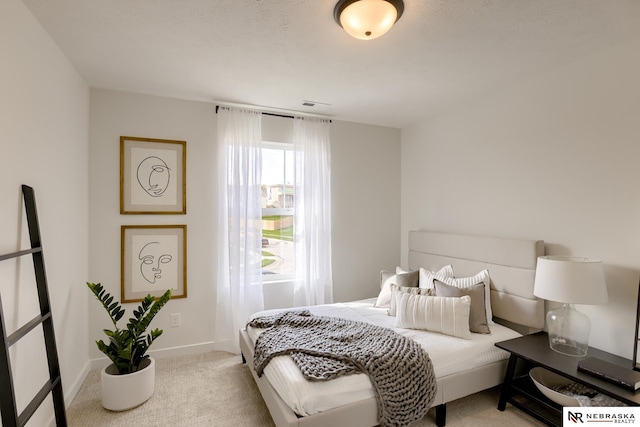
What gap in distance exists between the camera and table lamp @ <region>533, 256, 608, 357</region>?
1.99 metres

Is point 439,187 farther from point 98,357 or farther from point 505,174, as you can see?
point 98,357

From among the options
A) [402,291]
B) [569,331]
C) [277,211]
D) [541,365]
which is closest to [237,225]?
[277,211]

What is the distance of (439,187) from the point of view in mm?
3553

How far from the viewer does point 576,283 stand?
6.57 ft

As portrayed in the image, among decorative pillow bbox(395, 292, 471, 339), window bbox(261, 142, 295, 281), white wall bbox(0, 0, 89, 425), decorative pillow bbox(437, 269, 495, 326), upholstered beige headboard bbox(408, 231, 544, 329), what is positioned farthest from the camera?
window bbox(261, 142, 295, 281)

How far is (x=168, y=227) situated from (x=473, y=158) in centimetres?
303

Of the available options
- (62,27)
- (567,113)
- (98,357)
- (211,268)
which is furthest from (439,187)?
(98,357)

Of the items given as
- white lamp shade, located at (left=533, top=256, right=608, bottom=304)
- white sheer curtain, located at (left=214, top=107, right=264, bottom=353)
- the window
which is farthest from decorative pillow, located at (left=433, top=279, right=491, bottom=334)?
white sheer curtain, located at (left=214, top=107, right=264, bottom=353)

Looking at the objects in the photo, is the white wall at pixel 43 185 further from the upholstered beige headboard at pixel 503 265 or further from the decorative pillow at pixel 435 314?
the upholstered beige headboard at pixel 503 265

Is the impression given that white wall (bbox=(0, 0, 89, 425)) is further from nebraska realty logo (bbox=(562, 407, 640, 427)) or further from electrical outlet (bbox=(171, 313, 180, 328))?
nebraska realty logo (bbox=(562, 407, 640, 427))

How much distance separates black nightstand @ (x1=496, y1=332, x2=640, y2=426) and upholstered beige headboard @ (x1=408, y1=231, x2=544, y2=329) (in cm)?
22

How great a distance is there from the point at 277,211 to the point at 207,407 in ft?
6.37

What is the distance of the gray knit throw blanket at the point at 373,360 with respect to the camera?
1.86 metres

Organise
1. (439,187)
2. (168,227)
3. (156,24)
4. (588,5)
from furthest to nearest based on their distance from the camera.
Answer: (439,187), (168,227), (156,24), (588,5)
